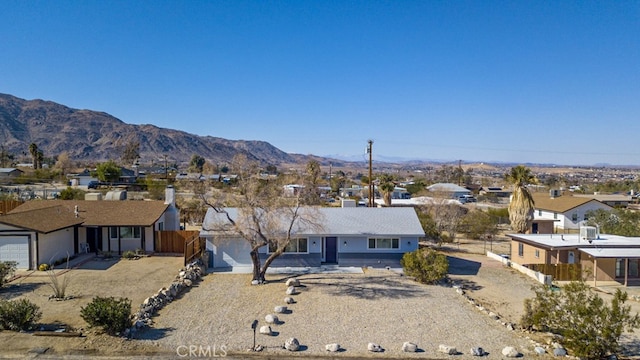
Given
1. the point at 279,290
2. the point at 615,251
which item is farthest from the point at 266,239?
the point at 615,251

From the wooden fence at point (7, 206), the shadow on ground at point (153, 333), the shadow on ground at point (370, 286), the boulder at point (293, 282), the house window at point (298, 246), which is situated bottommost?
the shadow on ground at point (370, 286)

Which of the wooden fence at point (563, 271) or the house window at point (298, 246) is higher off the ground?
the house window at point (298, 246)

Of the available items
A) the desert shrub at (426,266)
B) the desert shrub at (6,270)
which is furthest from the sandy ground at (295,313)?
the desert shrub at (426,266)

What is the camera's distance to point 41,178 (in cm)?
7462

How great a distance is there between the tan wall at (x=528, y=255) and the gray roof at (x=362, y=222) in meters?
7.19

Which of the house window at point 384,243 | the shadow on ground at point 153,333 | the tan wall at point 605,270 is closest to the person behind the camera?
the shadow on ground at point 153,333

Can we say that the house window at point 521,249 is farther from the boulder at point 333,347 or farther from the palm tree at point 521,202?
the boulder at point 333,347

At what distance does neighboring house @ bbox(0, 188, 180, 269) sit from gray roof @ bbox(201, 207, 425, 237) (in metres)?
5.35

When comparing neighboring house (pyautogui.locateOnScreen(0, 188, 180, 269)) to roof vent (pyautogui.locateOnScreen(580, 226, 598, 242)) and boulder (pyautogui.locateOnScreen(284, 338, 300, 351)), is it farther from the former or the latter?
roof vent (pyautogui.locateOnScreen(580, 226, 598, 242))

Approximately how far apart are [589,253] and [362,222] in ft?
41.5

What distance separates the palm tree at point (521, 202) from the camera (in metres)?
33.3

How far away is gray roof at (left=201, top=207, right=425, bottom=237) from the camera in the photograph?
2392 centimetres

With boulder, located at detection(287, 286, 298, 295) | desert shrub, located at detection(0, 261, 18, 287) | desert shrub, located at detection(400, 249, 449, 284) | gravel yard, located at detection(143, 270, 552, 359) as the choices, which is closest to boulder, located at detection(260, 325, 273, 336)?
gravel yard, located at detection(143, 270, 552, 359)

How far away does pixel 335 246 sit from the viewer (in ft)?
81.1
